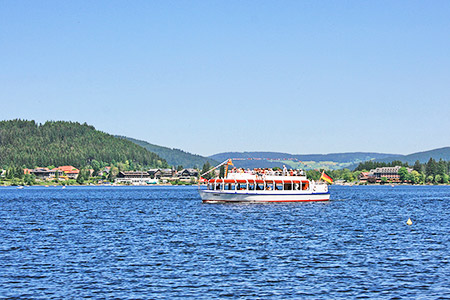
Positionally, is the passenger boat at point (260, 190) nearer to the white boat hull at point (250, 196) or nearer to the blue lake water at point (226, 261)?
the white boat hull at point (250, 196)

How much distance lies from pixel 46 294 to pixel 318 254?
81.3 feet

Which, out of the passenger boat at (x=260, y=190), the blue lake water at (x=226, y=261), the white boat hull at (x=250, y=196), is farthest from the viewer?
the passenger boat at (x=260, y=190)

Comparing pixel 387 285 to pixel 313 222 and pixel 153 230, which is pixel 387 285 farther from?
pixel 313 222

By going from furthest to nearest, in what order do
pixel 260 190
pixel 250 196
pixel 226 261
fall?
pixel 260 190, pixel 250 196, pixel 226 261

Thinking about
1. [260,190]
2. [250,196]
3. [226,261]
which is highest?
[260,190]

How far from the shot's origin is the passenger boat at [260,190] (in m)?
133

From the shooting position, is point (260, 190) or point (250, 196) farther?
point (260, 190)

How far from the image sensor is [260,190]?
137500 millimetres

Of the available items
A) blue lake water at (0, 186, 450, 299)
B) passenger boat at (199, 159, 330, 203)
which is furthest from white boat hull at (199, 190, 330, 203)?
blue lake water at (0, 186, 450, 299)

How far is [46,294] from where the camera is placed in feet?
125

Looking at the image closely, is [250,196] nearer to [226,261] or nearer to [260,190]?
[260,190]

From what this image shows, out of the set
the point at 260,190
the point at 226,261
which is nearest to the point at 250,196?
the point at 260,190

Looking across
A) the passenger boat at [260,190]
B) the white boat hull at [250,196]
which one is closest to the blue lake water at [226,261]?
the white boat hull at [250,196]

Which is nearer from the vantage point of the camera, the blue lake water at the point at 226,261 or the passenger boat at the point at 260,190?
the blue lake water at the point at 226,261
